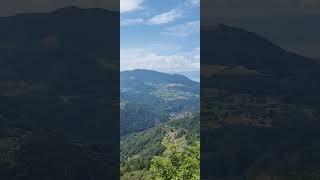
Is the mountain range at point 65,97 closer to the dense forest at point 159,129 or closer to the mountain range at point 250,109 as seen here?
the mountain range at point 250,109

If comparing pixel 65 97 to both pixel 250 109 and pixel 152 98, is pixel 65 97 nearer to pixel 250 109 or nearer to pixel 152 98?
pixel 250 109

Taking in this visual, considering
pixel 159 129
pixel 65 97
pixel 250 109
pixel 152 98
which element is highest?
pixel 65 97

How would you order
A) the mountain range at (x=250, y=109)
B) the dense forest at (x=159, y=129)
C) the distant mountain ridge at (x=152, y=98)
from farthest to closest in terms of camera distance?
the distant mountain ridge at (x=152, y=98) → the dense forest at (x=159, y=129) → the mountain range at (x=250, y=109)

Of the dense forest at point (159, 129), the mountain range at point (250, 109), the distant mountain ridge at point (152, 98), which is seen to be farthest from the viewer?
the distant mountain ridge at point (152, 98)

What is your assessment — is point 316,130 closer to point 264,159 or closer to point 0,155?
point 264,159

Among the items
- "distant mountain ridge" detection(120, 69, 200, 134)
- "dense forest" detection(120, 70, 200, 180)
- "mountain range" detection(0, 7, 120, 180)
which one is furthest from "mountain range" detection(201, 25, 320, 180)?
"distant mountain ridge" detection(120, 69, 200, 134)

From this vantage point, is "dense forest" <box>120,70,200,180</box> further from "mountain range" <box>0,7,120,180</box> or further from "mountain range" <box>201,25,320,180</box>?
"mountain range" <box>201,25,320,180</box>

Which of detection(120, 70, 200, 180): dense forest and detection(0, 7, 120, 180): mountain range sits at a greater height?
detection(0, 7, 120, 180): mountain range

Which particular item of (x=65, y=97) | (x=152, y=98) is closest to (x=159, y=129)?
(x=65, y=97)

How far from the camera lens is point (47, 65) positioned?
218 inches

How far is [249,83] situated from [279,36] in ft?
2.12

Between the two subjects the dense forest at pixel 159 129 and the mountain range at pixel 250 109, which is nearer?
the mountain range at pixel 250 109

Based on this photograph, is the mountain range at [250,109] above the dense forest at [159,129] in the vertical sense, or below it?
above

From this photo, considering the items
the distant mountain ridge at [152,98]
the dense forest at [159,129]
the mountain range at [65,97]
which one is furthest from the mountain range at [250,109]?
the distant mountain ridge at [152,98]
